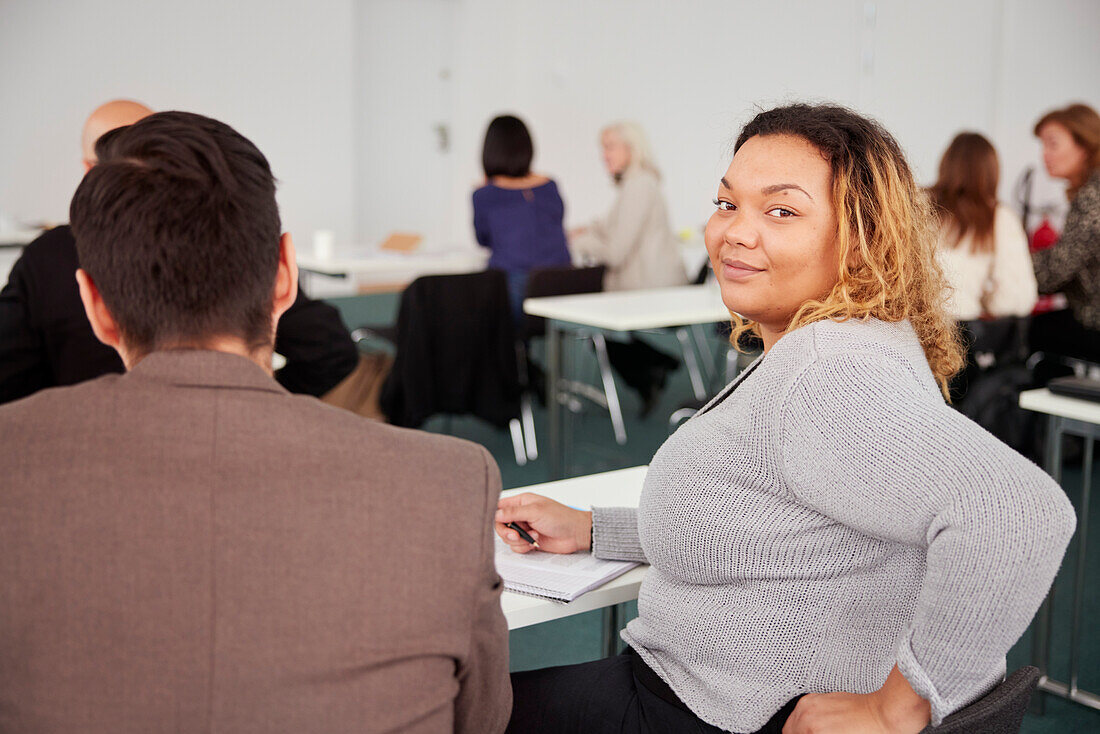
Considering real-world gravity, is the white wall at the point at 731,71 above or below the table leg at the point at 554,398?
above

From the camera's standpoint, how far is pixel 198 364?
77 centimetres

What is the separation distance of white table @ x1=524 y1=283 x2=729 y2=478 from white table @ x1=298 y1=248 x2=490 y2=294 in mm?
1113

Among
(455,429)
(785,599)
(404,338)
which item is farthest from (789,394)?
(455,429)

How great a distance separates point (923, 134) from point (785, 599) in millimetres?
5851

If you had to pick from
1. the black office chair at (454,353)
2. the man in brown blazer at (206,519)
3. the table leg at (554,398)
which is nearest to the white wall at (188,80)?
the black office chair at (454,353)

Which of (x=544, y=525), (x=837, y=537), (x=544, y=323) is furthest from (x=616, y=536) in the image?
(x=544, y=323)

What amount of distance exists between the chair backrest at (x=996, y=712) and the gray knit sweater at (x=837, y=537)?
1 cm

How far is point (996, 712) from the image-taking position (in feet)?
3.04

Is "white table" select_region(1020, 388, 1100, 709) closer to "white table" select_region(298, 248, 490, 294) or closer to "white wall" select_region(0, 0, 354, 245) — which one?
"white table" select_region(298, 248, 490, 294)

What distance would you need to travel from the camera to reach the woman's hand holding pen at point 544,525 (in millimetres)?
1424

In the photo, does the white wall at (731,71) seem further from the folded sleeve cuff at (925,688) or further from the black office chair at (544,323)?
the folded sleeve cuff at (925,688)

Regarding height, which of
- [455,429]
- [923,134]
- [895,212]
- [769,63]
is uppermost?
[769,63]

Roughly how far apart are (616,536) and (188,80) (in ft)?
24.6

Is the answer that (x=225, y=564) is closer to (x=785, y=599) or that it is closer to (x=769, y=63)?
(x=785, y=599)
